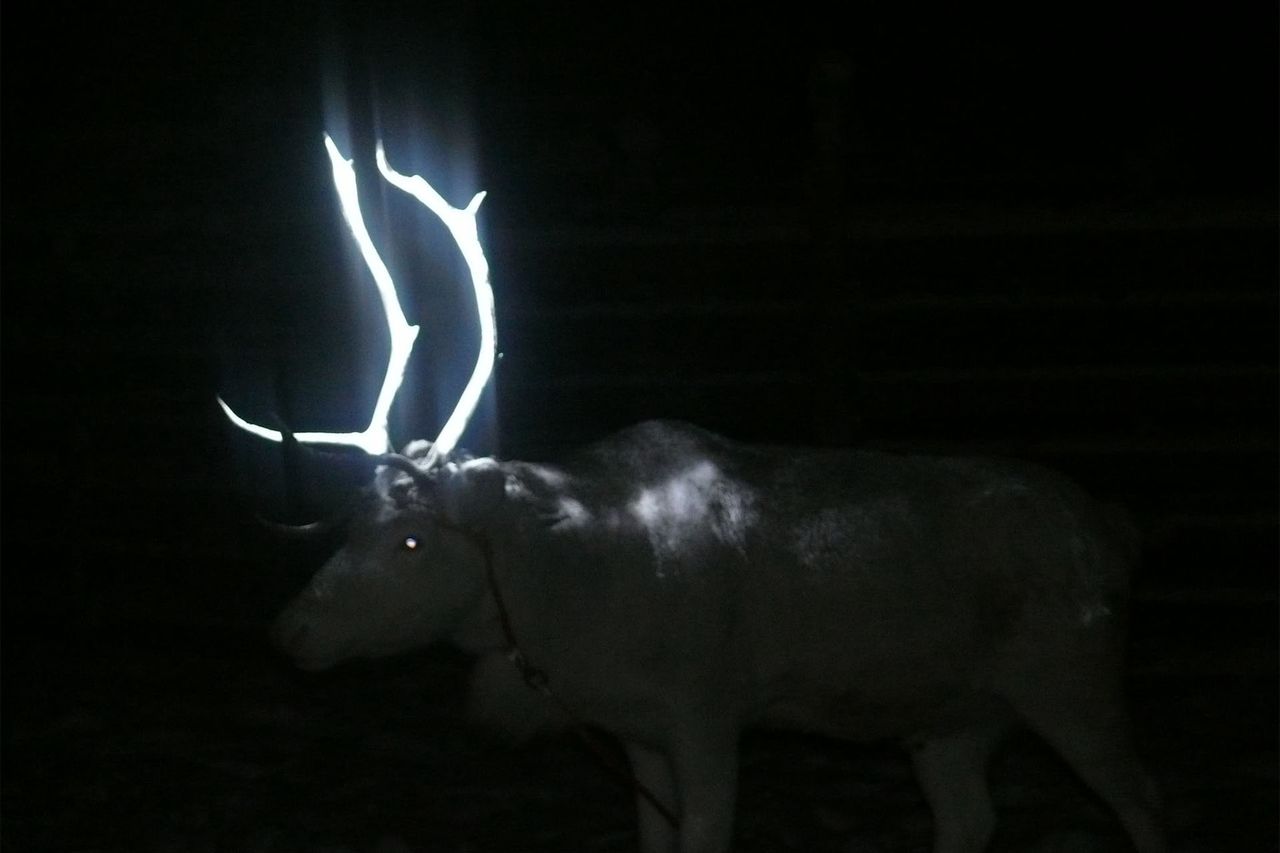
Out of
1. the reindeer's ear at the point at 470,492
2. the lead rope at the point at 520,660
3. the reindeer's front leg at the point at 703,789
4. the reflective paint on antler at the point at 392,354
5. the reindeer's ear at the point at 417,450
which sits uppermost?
the reflective paint on antler at the point at 392,354

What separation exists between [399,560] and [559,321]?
288cm

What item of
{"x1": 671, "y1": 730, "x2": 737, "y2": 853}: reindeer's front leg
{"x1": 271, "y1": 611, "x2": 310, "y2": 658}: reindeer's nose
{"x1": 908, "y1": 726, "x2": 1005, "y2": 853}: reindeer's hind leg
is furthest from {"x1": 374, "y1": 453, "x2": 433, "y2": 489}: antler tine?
{"x1": 908, "y1": 726, "x2": 1005, "y2": 853}: reindeer's hind leg

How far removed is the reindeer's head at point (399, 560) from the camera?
12.1 feet

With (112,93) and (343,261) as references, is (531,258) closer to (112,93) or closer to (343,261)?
(343,261)

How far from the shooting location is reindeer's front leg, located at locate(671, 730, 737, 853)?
3787 millimetres

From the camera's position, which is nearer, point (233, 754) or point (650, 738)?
point (650, 738)

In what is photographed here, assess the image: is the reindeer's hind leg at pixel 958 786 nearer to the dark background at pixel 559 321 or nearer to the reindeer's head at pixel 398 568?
the dark background at pixel 559 321

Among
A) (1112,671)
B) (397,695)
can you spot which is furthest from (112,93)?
(1112,671)

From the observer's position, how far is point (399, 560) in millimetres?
3713

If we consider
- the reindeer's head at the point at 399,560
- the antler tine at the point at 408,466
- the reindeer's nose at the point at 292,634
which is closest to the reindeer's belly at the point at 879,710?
the reindeer's head at the point at 399,560

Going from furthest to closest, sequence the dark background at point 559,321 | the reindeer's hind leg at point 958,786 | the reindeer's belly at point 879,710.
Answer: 1. the dark background at point 559,321
2. the reindeer's hind leg at point 958,786
3. the reindeer's belly at point 879,710

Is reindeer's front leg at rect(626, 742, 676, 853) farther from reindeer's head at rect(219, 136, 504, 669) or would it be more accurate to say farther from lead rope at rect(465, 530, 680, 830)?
reindeer's head at rect(219, 136, 504, 669)

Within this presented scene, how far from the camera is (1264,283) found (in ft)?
20.5

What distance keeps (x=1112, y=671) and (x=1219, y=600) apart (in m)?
2.33
